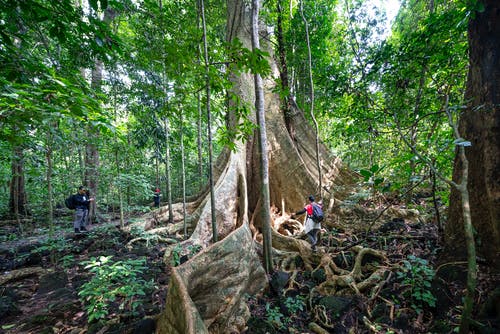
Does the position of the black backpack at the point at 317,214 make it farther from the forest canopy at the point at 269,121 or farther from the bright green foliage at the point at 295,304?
the bright green foliage at the point at 295,304

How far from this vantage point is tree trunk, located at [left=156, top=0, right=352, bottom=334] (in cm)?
234

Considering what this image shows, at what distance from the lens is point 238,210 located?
571cm

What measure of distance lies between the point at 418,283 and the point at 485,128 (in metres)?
2.04

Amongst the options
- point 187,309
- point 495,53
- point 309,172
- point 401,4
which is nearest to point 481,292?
point 495,53

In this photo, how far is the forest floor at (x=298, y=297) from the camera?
2.42 meters

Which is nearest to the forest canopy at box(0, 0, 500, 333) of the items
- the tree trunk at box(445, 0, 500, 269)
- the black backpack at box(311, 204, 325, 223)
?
the tree trunk at box(445, 0, 500, 269)

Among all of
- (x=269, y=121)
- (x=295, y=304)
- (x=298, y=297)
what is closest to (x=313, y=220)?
(x=298, y=297)

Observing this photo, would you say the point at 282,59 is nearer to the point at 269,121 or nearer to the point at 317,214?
the point at 269,121

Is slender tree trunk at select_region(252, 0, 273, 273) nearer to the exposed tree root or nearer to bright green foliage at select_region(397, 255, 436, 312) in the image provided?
bright green foliage at select_region(397, 255, 436, 312)

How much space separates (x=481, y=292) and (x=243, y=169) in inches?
184

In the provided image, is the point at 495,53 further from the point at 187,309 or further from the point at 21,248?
the point at 21,248

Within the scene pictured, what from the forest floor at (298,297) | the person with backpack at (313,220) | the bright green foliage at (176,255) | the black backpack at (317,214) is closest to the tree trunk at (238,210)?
the bright green foliage at (176,255)

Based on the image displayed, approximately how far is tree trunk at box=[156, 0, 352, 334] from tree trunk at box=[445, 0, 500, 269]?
2374 mm

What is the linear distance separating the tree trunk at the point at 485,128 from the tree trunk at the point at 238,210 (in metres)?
2.37
